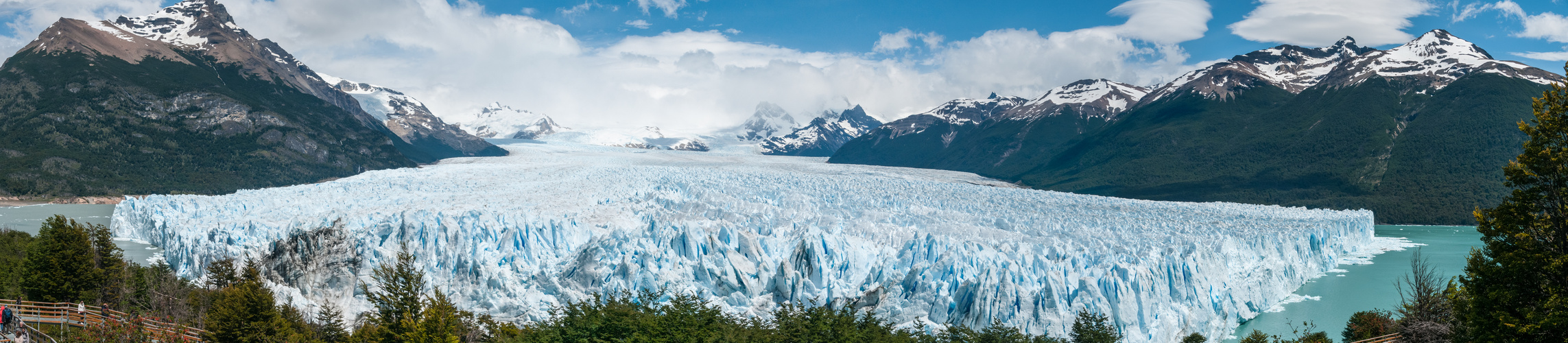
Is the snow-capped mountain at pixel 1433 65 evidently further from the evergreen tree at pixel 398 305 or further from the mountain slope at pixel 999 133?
the evergreen tree at pixel 398 305

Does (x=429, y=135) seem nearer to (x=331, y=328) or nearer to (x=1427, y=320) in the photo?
(x=331, y=328)

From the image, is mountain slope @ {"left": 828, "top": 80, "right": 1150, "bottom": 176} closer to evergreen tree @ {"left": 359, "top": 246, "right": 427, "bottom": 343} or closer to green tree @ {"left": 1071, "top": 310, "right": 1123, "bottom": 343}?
green tree @ {"left": 1071, "top": 310, "right": 1123, "bottom": 343}

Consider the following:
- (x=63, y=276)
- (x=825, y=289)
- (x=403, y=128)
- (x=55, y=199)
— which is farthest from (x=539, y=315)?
(x=403, y=128)

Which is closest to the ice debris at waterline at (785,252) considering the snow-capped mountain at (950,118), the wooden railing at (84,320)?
the wooden railing at (84,320)

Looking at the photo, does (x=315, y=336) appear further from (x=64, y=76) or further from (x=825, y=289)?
(x=64, y=76)

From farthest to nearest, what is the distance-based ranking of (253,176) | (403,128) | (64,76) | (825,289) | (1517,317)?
(403,128) < (64,76) < (253,176) < (825,289) < (1517,317)

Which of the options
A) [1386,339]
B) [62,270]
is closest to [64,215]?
[62,270]
